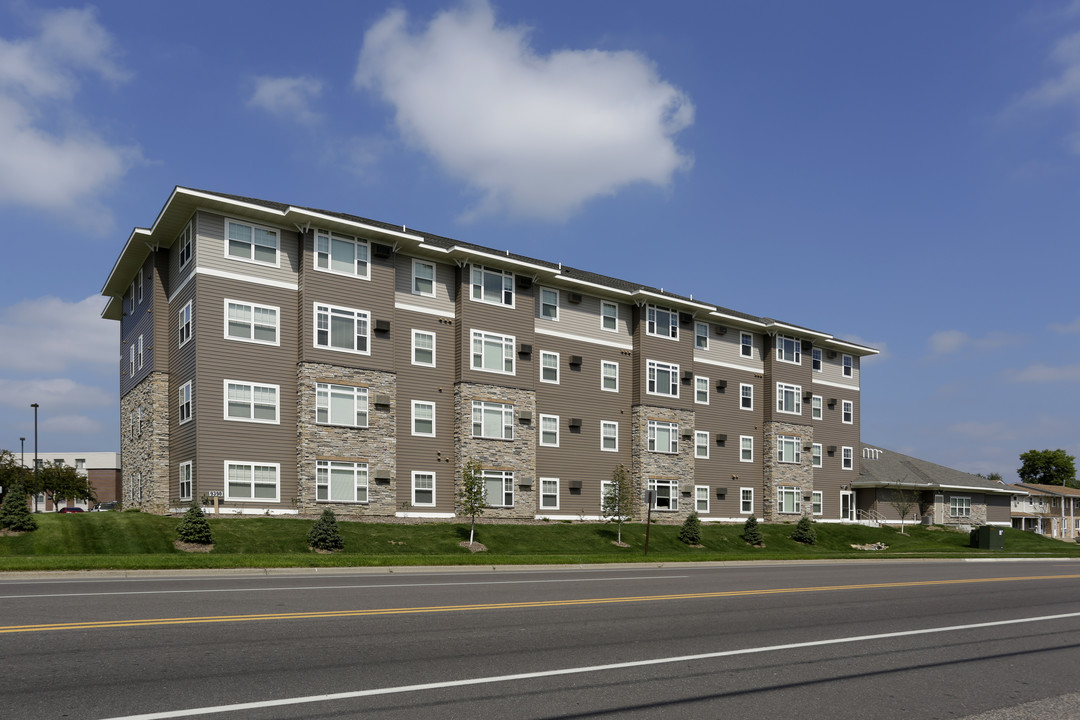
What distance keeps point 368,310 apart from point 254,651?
89.3 ft

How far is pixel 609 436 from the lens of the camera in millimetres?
44500

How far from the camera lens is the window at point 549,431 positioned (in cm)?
4159

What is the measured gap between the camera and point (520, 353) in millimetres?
40438

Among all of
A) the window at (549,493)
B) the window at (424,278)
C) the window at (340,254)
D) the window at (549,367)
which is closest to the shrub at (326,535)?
the window at (340,254)

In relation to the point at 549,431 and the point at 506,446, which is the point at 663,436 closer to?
the point at 549,431

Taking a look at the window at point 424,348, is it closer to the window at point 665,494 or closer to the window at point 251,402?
the window at point 251,402

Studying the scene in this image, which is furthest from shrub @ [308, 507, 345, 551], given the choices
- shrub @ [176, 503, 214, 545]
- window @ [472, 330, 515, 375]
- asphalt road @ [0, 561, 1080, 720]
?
asphalt road @ [0, 561, 1080, 720]

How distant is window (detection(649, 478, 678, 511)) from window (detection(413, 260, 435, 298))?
1609 cm

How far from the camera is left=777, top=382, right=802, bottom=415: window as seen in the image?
52972mm

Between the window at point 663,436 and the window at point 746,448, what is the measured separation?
635 centimetres

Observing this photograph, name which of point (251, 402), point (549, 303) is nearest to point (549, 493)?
point (549, 303)

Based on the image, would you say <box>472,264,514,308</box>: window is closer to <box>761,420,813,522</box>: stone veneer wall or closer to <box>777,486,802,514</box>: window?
<box>761,420,813,522</box>: stone veneer wall

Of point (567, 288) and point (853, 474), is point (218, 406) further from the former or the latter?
point (853, 474)

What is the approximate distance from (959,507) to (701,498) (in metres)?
27.2
